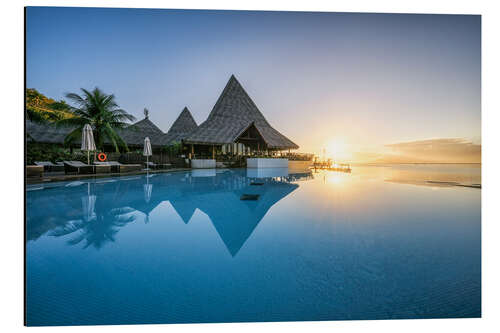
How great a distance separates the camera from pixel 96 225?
12.4 feet

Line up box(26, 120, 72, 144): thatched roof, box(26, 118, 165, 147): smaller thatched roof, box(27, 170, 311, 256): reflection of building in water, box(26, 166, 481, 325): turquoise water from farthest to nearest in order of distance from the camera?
box(26, 118, 165, 147): smaller thatched roof < box(26, 120, 72, 144): thatched roof < box(27, 170, 311, 256): reflection of building in water < box(26, 166, 481, 325): turquoise water

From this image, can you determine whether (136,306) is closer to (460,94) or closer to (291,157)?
(460,94)

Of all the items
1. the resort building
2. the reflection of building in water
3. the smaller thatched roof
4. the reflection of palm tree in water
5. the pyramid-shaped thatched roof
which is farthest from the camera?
the pyramid-shaped thatched roof

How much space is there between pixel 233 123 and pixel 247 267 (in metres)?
23.7

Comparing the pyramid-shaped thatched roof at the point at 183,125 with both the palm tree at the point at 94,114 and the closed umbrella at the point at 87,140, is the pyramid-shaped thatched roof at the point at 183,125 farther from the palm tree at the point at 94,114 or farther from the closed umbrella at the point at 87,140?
the closed umbrella at the point at 87,140

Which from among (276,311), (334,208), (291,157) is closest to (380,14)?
(334,208)

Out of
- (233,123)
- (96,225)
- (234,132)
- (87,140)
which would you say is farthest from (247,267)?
(233,123)

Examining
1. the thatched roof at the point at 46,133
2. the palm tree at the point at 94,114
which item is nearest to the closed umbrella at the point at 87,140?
the palm tree at the point at 94,114

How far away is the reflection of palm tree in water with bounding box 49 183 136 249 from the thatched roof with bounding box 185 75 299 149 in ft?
50.3

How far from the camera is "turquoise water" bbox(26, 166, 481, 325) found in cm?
177

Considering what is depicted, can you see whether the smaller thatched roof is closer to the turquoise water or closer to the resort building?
the resort building

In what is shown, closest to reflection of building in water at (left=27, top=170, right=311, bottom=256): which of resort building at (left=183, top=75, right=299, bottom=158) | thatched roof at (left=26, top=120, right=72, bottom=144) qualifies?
resort building at (left=183, top=75, right=299, bottom=158)

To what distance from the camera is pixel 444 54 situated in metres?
4.72

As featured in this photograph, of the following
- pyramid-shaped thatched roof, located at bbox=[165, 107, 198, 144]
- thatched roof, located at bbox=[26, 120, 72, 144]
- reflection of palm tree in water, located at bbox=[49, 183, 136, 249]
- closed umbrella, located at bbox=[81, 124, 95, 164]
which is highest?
pyramid-shaped thatched roof, located at bbox=[165, 107, 198, 144]
